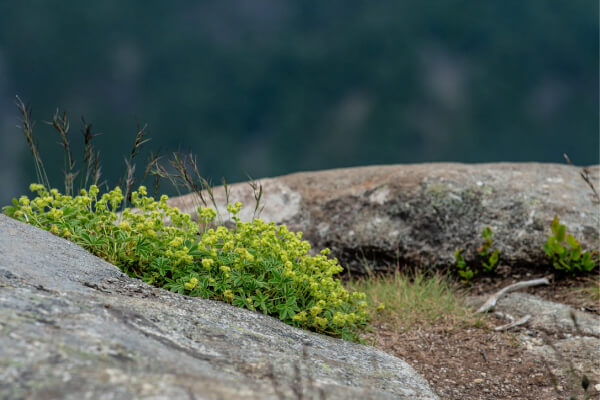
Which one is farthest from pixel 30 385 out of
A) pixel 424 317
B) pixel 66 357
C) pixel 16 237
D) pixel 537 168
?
pixel 537 168

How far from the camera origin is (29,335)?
2.26m

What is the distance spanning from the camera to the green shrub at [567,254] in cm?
636

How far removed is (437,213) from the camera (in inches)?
283

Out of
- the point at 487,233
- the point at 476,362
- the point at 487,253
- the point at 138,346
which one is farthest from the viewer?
the point at 487,253

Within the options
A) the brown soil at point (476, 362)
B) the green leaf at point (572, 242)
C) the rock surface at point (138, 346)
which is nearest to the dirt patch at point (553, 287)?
the brown soil at point (476, 362)

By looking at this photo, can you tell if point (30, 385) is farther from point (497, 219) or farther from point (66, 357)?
point (497, 219)

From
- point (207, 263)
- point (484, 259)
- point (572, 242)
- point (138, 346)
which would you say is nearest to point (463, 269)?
point (484, 259)

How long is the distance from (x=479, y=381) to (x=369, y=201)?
11.1 ft

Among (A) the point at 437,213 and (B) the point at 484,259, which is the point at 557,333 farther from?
(A) the point at 437,213

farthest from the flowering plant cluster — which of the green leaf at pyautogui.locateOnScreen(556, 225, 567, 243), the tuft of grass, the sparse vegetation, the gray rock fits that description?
the green leaf at pyautogui.locateOnScreen(556, 225, 567, 243)

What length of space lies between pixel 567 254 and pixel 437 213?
1.72 meters

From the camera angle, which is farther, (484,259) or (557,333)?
(484,259)

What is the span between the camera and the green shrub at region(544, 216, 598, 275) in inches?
250

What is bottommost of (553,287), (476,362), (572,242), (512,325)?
(476,362)
